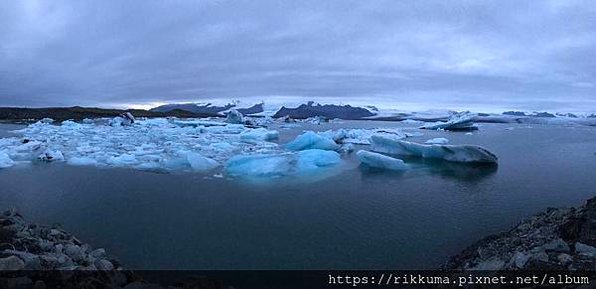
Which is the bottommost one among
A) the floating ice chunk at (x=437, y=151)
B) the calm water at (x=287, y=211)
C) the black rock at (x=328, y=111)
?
the calm water at (x=287, y=211)

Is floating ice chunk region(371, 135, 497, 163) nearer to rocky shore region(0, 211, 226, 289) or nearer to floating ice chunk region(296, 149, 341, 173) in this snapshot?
floating ice chunk region(296, 149, 341, 173)

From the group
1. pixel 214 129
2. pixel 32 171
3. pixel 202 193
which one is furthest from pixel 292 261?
pixel 214 129

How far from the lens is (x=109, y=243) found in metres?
5.66

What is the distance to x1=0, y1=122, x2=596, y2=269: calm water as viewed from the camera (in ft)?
17.6

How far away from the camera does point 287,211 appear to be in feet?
23.6

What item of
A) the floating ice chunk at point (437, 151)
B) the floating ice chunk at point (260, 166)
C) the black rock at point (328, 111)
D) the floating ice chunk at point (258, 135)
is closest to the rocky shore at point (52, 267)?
the floating ice chunk at point (260, 166)

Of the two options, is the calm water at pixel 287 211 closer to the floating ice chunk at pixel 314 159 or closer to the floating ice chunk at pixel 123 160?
the floating ice chunk at pixel 123 160

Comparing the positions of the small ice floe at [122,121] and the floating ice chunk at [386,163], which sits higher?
the small ice floe at [122,121]

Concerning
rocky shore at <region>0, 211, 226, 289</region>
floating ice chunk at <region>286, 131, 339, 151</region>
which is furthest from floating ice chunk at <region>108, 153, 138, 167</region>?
rocky shore at <region>0, 211, 226, 289</region>

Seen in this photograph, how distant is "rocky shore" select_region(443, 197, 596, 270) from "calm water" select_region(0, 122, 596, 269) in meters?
0.39

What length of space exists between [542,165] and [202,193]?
9.59 m

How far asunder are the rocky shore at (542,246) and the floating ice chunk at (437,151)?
669 centimetres

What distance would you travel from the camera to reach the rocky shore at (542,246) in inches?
148

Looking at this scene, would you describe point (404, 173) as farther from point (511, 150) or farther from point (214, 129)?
point (214, 129)
